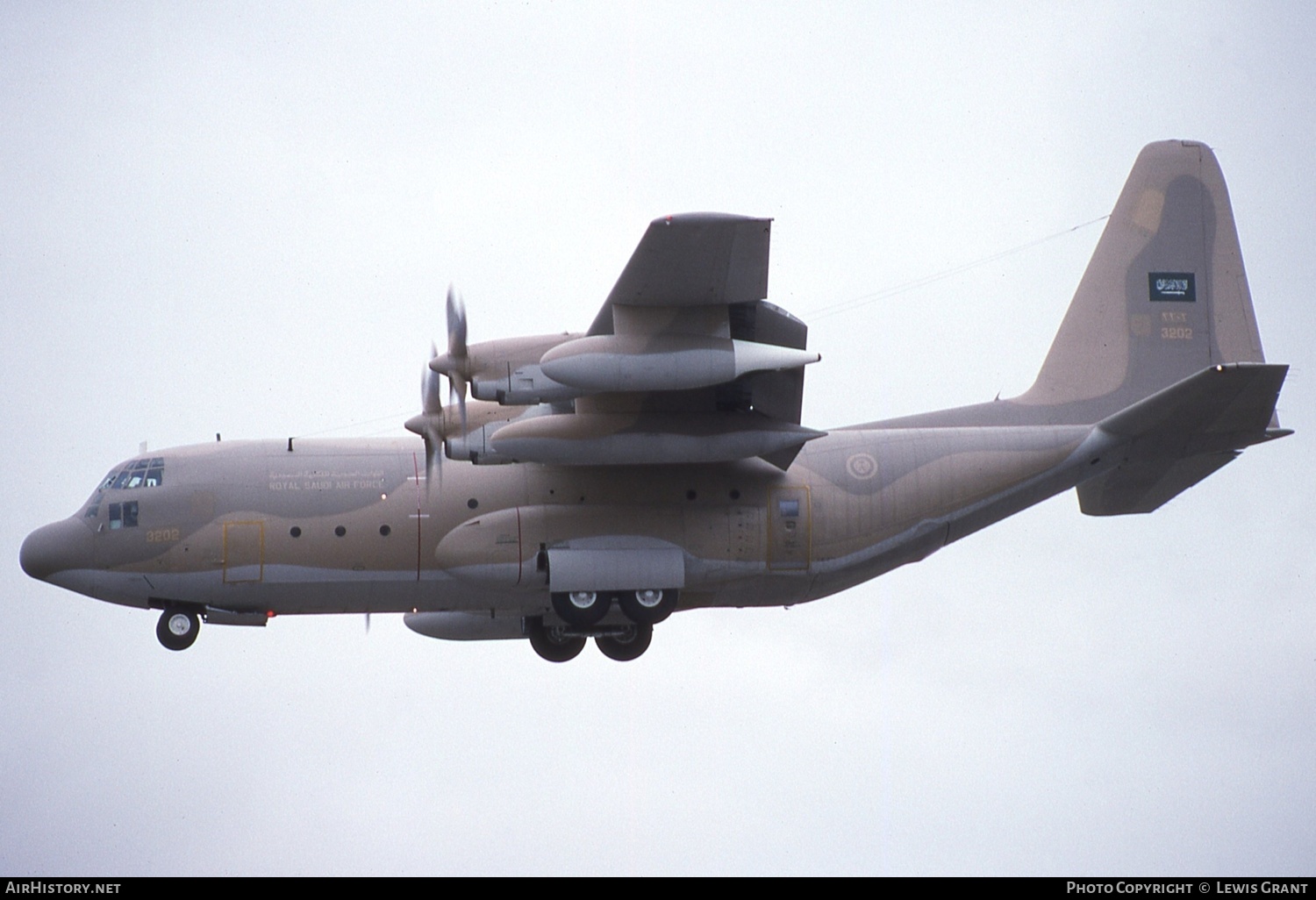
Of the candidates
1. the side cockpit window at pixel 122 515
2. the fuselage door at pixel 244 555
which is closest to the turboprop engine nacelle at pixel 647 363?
the fuselage door at pixel 244 555

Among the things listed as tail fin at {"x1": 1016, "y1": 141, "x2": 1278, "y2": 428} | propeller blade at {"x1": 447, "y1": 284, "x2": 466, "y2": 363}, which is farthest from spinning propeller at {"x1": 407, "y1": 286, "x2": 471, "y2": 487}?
tail fin at {"x1": 1016, "y1": 141, "x2": 1278, "y2": 428}

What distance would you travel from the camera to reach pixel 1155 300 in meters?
23.5

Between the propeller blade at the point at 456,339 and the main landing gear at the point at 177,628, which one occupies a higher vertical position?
the propeller blade at the point at 456,339

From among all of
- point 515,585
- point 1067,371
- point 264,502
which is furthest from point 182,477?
point 1067,371

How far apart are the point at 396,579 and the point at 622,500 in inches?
120

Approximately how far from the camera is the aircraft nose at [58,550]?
21.1 meters

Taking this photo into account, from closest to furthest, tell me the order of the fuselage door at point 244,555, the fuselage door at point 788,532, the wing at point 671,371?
the wing at point 671,371
the fuselage door at point 244,555
the fuselage door at point 788,532

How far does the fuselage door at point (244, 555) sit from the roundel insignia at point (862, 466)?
25.0 feet

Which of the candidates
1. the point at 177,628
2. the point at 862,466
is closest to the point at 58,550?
the point at 177,628

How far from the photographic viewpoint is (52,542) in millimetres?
21203

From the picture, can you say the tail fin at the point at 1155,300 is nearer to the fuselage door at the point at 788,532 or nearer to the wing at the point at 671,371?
the fuselage door at the point at 788,532

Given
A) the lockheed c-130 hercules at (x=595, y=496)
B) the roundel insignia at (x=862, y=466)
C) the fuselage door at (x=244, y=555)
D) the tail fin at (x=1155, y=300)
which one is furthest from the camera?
the tail fin at (x=1155, y=300)
